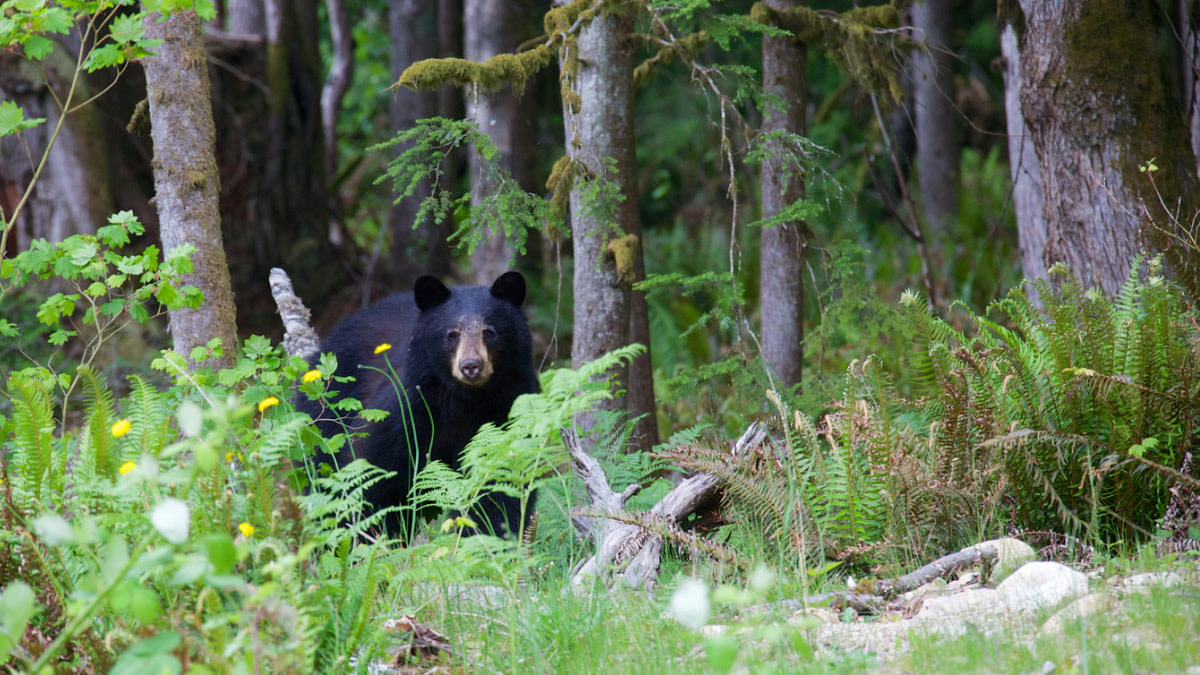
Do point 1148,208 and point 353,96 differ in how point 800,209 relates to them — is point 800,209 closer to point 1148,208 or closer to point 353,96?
point 1148,208

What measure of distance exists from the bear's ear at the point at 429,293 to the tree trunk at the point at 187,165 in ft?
3.21

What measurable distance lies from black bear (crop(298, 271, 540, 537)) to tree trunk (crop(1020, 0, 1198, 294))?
9.62ft

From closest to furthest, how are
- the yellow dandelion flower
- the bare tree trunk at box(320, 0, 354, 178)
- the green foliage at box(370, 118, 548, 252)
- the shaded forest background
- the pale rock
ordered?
the pale rock → the yellow dandelion flower → the green foliage at box(370, 118, 548, 252) → the shaded forest background → the bare tree trunk at box(320, 0, 354, 178)

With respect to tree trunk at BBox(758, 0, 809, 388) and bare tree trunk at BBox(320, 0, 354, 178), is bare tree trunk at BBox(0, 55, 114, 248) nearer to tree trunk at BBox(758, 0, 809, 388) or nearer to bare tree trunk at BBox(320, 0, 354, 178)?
bare tree trunk at BBox(320, 0, 354, 178)

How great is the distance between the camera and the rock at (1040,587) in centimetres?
283

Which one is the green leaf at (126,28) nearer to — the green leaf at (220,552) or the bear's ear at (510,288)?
the bear's ear at (510,288)

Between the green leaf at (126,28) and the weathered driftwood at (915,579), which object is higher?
the green leaf at (126,28)

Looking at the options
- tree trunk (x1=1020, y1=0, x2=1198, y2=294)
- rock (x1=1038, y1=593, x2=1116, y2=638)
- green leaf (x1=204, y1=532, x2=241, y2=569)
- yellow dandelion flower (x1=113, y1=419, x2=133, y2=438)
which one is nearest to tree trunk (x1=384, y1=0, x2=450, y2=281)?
tree trunk (x1=1020, y1=0, x2=1198, y2=294)

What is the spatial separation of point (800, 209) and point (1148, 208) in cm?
169

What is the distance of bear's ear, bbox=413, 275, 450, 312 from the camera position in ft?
16.8

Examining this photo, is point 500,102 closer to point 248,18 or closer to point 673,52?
point 673,52

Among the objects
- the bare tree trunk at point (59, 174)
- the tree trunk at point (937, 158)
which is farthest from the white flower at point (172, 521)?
the tree trunk at point (937, 158)

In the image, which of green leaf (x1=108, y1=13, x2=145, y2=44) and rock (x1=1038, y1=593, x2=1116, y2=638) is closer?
rock (x1=1038, y1=593, x2=1116, y2=638)

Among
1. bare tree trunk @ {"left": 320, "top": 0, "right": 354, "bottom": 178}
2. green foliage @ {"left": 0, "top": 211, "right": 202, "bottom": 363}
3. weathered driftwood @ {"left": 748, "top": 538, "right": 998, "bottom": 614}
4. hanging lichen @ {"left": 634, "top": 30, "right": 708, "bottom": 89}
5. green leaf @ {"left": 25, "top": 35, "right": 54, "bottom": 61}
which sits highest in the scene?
bare tree trunk @ {"left": 320, "top": 0, "right": 354, "bottom": 178}
